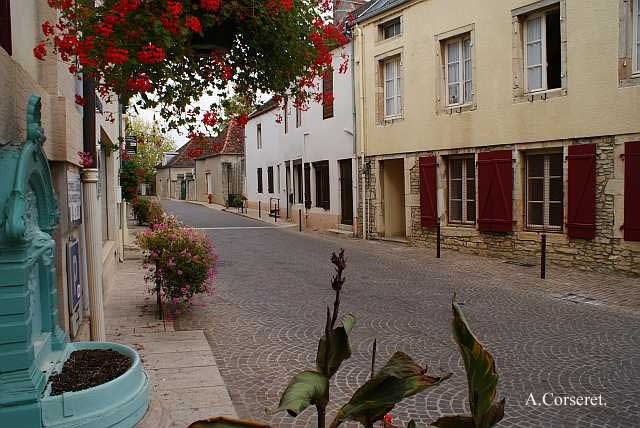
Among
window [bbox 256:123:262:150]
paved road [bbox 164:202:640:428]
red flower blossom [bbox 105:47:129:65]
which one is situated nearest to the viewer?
red flower blossom [bbox 105:47:129:65]

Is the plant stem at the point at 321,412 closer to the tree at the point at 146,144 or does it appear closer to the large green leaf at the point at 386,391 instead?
the large green leaf at the point at 386,391

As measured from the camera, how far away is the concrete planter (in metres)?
2.80

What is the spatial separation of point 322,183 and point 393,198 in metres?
4.27

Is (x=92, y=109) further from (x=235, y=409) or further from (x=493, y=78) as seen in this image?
(x=493, y=78)

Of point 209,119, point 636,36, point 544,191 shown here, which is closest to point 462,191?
point 544,191

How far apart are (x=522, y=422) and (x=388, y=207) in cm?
1271

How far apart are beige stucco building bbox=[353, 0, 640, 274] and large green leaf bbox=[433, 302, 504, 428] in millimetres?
9898

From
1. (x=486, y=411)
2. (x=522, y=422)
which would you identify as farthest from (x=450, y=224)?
(x=486, y=411)

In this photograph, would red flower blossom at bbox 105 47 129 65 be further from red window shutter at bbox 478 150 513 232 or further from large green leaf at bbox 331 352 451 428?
red window shutter at bbox 478 150 513 232

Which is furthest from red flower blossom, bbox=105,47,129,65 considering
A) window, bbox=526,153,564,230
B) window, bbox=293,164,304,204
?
window, bbox=293,164,304,204

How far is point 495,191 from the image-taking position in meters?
12.5

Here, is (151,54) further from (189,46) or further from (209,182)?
(209,182)

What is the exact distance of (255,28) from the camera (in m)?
4.28

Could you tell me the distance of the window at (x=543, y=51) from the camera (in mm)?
11430
